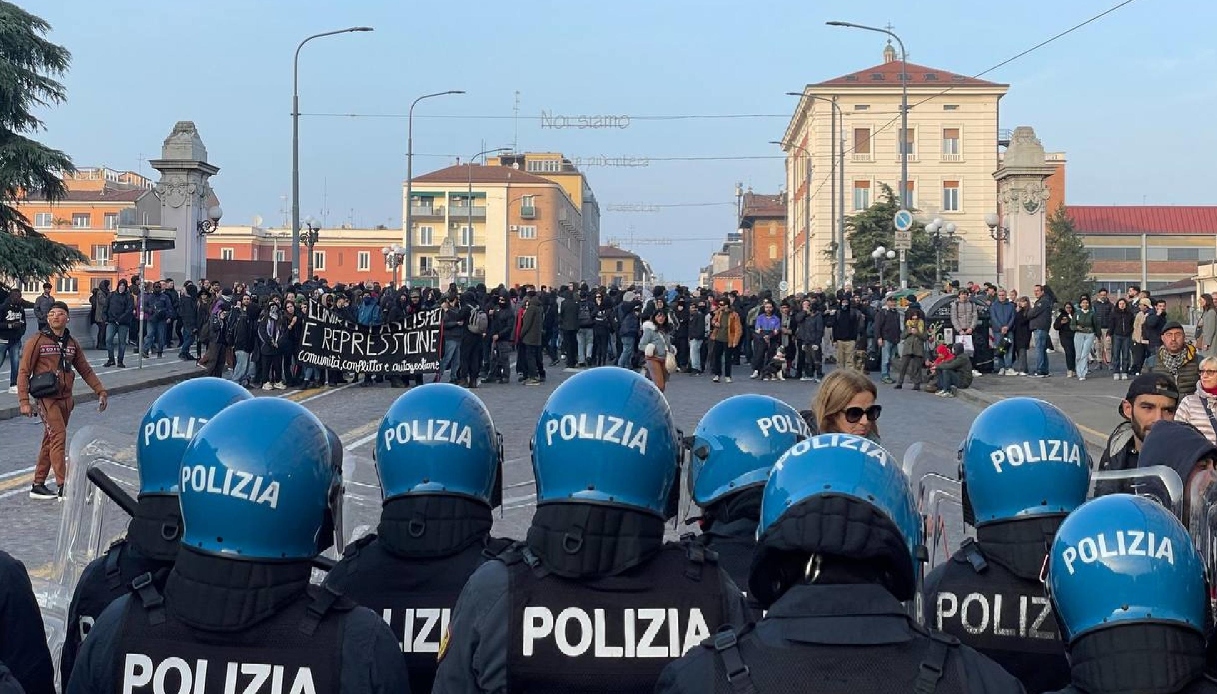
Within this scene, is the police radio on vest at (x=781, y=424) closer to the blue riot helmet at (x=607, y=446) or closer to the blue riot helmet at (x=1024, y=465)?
the blue riot helmet at (x=1024, y=465)

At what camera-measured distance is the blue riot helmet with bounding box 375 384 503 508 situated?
408cm

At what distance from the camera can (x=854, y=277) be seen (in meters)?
65.6

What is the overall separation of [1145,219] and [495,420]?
356 feet

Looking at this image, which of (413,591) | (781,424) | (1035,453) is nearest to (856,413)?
(781,424)

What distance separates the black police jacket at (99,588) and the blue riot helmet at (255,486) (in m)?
0.74

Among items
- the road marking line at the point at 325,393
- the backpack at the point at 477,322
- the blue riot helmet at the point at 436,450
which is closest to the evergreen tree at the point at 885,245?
the backpack at the point at 477,322

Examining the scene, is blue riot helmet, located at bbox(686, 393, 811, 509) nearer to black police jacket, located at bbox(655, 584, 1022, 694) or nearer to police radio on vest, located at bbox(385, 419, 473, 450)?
police radio on vest, located at bbox(385, 419, 473, 450)

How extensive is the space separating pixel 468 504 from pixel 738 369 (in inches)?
1082

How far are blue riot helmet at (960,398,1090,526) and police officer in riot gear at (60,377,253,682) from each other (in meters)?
2.05

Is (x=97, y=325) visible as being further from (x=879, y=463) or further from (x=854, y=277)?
(x=854, y=277)

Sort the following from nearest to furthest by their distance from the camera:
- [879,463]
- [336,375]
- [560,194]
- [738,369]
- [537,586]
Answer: [879,463], [537,586], [336,375], [738,369], [560,194]

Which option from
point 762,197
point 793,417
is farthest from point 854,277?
point 762,197

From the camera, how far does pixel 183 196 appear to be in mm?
35875

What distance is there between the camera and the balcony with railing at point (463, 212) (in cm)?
11869
